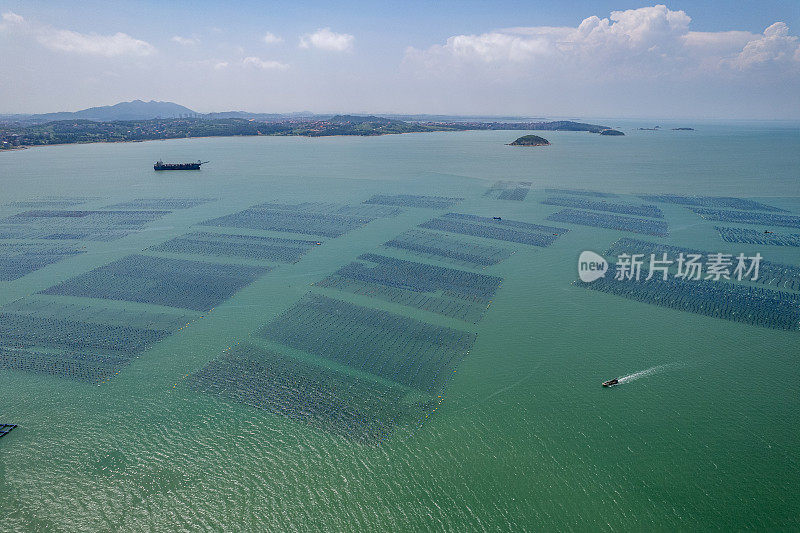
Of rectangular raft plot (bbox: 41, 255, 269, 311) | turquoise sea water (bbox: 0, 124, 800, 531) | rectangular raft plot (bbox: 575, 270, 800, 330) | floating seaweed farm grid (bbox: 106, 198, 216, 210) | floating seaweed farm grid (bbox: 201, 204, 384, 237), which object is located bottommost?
turquoise sea water (bbox: 0, 124, 800, 531)

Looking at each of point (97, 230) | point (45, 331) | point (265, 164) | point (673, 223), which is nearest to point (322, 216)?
point (97, 230)

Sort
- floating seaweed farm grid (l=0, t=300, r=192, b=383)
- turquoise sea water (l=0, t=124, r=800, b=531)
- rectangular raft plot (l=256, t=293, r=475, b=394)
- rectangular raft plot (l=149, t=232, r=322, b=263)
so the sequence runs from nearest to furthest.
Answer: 1. turquoise sea water (l=0, t=124, r=800, b=531)
2. floating seaweed farm grid (l=0, t=300, r=192, b=383)
3. rectangular raft plot (l=256, t=293, r=475, b=394)
4. rectangular raft plot (l=149, t=232, r=322, b=263)

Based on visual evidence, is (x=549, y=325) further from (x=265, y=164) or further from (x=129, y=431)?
(x=265, y=164)

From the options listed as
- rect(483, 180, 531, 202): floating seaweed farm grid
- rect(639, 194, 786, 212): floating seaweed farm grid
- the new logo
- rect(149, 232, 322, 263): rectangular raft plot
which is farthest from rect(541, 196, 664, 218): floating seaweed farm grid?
rect(149, 232, 322, 263): rectangular raft plot

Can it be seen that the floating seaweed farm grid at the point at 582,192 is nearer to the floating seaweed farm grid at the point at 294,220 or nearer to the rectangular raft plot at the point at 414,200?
the rectangular raft plot at the point at 414,200

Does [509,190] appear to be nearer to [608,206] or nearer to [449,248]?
[608,206]

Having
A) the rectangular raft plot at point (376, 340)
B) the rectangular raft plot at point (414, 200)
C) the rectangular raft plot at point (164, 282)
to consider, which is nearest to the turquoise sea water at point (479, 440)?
the rectangular raft plot at point (376, 340)

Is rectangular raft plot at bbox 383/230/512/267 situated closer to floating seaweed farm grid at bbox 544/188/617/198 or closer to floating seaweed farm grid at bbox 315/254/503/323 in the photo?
floating seaweed farm grid at bbox 315/254/503/323
